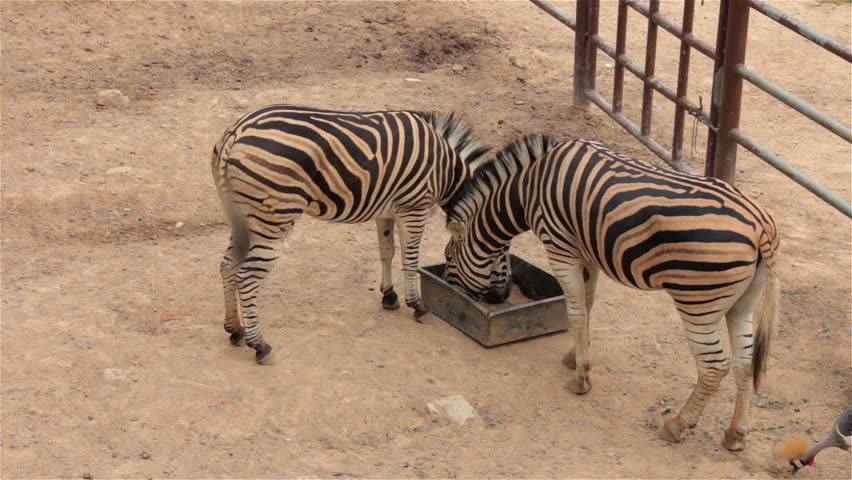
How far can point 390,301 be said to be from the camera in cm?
688

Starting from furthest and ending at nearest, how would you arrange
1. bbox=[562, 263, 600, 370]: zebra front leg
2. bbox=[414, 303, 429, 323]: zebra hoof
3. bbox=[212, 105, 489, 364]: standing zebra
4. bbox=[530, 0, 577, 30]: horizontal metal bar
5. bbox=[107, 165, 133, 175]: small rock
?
bbox=[530, 0, 577, 30]: horizontal metal bar
bbox=[107, 165, 133, 175]: small rock
bbox=[414, 303, 429, 323]: zebra hoof
bbox=[562, 263, 600, 370]: zebra front leg
bbox=[212, 105, 489, 364]: standing zebra

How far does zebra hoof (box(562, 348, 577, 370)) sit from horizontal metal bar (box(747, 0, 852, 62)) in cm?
278

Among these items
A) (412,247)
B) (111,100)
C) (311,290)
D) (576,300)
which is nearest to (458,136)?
(412,247)

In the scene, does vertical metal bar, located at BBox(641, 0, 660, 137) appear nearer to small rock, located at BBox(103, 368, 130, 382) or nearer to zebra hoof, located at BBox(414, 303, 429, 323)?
zebra hoof, located at BBox(414, 303, 429, 323)

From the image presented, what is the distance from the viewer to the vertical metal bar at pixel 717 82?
7793 mm

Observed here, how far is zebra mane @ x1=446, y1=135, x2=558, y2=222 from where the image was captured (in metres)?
5.89

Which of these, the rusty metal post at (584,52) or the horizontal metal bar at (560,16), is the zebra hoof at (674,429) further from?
the horizontal metal bar at (560,16)

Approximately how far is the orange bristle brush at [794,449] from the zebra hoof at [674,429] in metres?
0.54

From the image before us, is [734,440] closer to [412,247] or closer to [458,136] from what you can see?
[412,247]

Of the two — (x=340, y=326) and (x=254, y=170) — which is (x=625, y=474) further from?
(x=254, y=170)

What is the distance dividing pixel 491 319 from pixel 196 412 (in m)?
2.04

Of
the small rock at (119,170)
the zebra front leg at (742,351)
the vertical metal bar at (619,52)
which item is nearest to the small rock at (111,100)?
the small rock at (119,170)

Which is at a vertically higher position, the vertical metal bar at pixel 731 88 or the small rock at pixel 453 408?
the vertical metal bar at pixel 731 88

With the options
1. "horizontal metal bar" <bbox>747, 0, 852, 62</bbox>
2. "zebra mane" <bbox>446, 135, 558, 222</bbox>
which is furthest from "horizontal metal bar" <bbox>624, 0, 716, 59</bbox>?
"zebra mane" <bbox>446, 135, 558, 222</bbox>
